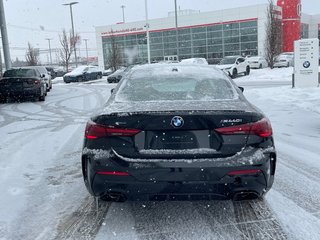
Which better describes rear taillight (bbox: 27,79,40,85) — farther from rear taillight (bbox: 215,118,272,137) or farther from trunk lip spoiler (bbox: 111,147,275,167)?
rear taillight (bbox: 215,118,272,137)

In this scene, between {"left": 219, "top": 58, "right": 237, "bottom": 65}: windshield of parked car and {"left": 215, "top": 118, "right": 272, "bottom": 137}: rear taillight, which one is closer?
{"left": 215, "top": 118, "right": 272, "bottom": 137}: rear taillight

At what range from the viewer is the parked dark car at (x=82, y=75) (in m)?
36.2

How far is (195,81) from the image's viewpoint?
474 centimetres

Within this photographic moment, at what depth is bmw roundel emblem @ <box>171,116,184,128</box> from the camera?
3500 millimetres

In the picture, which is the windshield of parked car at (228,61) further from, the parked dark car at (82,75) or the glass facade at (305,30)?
the glass facade at (305,30)

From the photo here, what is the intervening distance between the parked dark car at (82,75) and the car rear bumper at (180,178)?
33.7 metres

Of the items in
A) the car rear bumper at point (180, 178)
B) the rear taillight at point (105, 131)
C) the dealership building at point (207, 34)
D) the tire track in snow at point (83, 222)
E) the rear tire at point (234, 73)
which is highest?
the dealership building at point (207, 34)

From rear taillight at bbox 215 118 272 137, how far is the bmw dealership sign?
14.7 meters

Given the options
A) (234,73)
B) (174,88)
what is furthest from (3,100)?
(234,73)

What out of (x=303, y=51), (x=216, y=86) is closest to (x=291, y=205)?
(x=216, y=86)

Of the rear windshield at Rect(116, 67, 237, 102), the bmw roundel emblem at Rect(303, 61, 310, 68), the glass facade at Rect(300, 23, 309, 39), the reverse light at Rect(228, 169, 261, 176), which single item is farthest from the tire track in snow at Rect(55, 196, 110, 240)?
the glass facade at Rect(300, 23, 309, 39)

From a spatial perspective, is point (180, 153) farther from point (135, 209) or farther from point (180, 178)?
point (135, 209)

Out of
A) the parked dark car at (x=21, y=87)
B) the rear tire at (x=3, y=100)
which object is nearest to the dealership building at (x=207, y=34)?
the rear tire at (x=3, y=100)

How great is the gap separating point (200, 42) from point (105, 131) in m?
56.2
